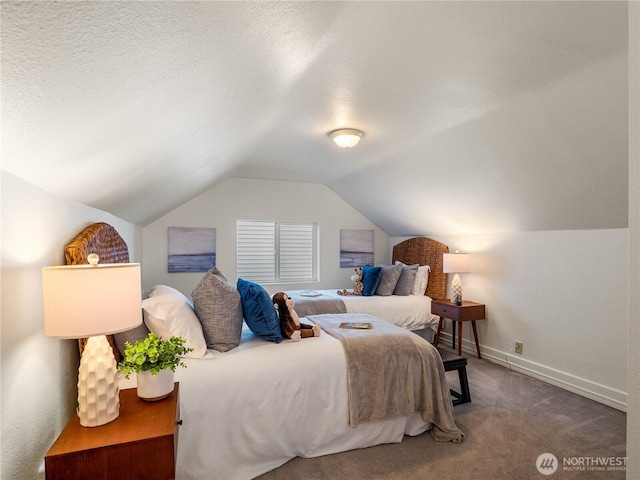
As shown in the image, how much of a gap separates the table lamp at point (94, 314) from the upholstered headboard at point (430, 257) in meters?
4.12

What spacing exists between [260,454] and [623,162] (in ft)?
10.1

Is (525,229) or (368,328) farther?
(525,229)

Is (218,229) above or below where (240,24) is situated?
below

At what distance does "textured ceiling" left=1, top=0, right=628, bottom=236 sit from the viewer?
2.86 feet

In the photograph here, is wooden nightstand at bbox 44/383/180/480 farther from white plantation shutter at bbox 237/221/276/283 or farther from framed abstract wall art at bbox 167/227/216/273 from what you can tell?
white plantation shutter at bbox 237/221/276/283

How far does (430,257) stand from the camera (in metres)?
4.96

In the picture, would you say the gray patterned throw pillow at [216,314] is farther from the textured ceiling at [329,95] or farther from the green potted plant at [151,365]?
the textured ceiling at [329,95]

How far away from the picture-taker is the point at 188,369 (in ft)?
6.43

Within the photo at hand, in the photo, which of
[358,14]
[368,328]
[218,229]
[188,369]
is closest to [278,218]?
[218,229]

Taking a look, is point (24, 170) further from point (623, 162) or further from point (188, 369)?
point (623, 162)

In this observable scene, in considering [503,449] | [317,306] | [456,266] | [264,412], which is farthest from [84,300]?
[456,266]

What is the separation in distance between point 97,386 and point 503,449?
240 cm

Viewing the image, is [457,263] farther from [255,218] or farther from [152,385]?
[152,385]

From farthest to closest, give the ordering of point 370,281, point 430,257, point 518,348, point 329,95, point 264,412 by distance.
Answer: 1. point 430,257
2. point 370,281
3. point 518,348
4. point 329,95
5. point 264,412
